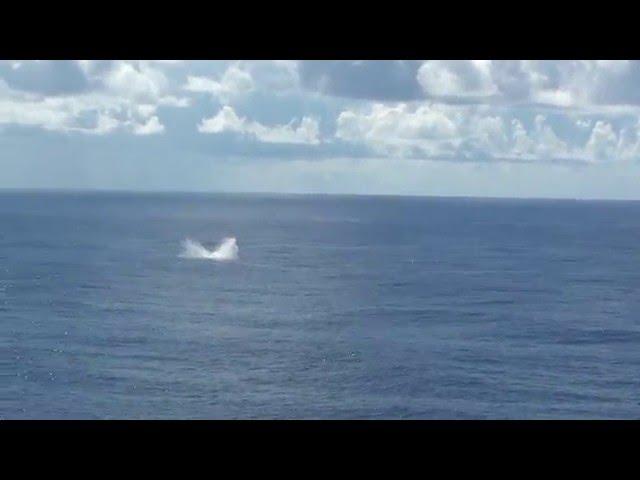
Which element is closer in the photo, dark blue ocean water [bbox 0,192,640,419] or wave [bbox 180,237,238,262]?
dark blue ocean water [bbox 0,192,640,419]

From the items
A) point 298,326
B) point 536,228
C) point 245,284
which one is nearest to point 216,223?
point 536,228

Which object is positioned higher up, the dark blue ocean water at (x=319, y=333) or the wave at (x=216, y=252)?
the wave at (x=216, y=252)

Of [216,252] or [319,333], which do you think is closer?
[319,333]

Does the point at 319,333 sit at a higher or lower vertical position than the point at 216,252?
lower

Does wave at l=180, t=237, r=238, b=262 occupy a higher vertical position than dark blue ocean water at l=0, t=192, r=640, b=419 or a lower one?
higher

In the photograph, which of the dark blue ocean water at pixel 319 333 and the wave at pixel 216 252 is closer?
the dark blue ocean water at pixel 319 333
